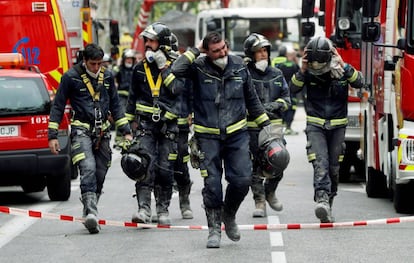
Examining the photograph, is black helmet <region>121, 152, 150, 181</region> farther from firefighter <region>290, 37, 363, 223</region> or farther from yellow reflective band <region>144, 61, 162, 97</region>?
firefighter <region>290, 37, 363, 223</region>

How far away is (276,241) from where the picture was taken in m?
12.1

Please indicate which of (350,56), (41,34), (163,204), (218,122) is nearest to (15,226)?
(163,204)

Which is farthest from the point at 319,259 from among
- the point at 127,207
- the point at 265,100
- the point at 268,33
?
the point at 268,33

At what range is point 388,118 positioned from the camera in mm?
14688

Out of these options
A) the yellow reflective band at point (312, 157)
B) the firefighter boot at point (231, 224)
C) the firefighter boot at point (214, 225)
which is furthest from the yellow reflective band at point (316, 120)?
the firefighter boot at point (214, 225)

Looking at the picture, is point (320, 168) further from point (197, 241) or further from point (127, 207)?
point (127, 207)

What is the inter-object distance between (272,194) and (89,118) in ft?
7.84

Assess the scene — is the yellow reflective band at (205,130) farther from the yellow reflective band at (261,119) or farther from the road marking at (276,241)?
the road marking at (276,241)

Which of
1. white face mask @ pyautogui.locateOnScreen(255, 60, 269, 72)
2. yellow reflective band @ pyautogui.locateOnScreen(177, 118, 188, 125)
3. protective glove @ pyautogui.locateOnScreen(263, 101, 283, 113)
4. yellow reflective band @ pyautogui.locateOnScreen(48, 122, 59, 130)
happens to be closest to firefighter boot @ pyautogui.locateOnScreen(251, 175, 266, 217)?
protective glove @ pyautogui.locateOnScreen(263, 101, 283, 113)

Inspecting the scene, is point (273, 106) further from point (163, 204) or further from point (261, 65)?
point (163, 204)

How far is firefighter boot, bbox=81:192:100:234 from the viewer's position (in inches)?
503

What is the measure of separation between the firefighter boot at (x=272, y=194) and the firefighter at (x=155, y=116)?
4.61ft

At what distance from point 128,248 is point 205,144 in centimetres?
108

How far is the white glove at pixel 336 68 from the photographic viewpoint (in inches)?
527
